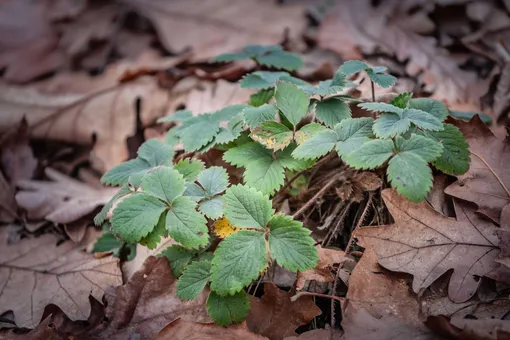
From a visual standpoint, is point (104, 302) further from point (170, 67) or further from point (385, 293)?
point (170, 67)

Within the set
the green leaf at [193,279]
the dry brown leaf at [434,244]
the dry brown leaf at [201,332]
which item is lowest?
the dry brown leaf at [201,332]

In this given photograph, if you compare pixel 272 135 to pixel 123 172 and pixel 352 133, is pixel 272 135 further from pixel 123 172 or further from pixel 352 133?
pixel 123 172

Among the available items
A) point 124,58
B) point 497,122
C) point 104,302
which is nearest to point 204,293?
point 104,302

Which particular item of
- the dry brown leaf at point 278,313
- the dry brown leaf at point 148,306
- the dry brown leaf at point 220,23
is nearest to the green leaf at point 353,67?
the dry brown leaf at point 278,313

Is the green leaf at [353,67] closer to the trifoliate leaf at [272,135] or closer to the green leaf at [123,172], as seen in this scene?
the trifoliate leaf at [272,135]

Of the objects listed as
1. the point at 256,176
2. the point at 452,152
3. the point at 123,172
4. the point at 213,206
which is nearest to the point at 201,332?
the point at 213,206

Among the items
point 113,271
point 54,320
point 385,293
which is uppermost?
point 385,293
